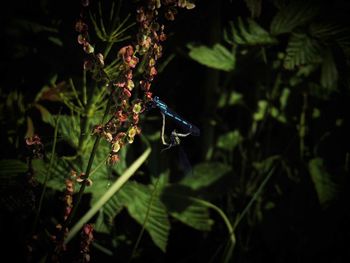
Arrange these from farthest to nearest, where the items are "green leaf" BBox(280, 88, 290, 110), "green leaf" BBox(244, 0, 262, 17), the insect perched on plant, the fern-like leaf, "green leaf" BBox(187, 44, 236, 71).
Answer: "green leaf" BBox(280, 88, 290, 110)
"green leaf" BBox(187, 44, 236, 71)
the fern-like leaf
"green leaf" BBox(244, 0, 262, 17)
the insect perched on plant

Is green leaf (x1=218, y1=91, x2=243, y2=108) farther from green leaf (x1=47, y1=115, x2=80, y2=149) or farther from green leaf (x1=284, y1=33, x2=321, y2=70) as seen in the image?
green leaf (x1=47, y1=115, x2=80, y2=149)

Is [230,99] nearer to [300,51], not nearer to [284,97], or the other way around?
[284,97]

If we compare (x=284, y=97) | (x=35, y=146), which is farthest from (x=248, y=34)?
(x=35, y=146)

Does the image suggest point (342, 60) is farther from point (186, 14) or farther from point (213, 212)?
point (213, 212)

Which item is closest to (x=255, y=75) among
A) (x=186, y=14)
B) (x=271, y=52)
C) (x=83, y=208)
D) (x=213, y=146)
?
(x=271, y=52)

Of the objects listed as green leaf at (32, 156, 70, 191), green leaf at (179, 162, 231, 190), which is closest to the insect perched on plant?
green leaf at (32, 156, 70, 191)

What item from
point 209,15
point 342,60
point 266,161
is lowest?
point 266,161
